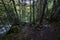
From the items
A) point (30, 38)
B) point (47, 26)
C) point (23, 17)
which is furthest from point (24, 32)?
point (23, 17)

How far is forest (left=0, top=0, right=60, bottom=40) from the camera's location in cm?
313

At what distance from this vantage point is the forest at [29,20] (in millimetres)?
3133

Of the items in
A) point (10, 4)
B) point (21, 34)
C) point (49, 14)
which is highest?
point (10, 4)

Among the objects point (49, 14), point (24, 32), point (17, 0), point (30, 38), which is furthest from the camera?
point (17, 0)

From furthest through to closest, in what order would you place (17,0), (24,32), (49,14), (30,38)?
(17,0), (49,14), (24,32), (30,38)

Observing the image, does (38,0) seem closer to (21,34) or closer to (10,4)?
(10,4)

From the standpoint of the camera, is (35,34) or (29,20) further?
(29,20)

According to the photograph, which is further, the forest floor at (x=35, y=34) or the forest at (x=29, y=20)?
the forest at (x=29, y=20)

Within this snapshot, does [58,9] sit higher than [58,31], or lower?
higher

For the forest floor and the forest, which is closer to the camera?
the forest floor

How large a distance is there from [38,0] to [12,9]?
0.69 meters

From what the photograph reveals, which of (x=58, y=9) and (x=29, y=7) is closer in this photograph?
(x=58, y=9)

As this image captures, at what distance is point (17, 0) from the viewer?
3.97m

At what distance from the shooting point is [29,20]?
394 centimetres
